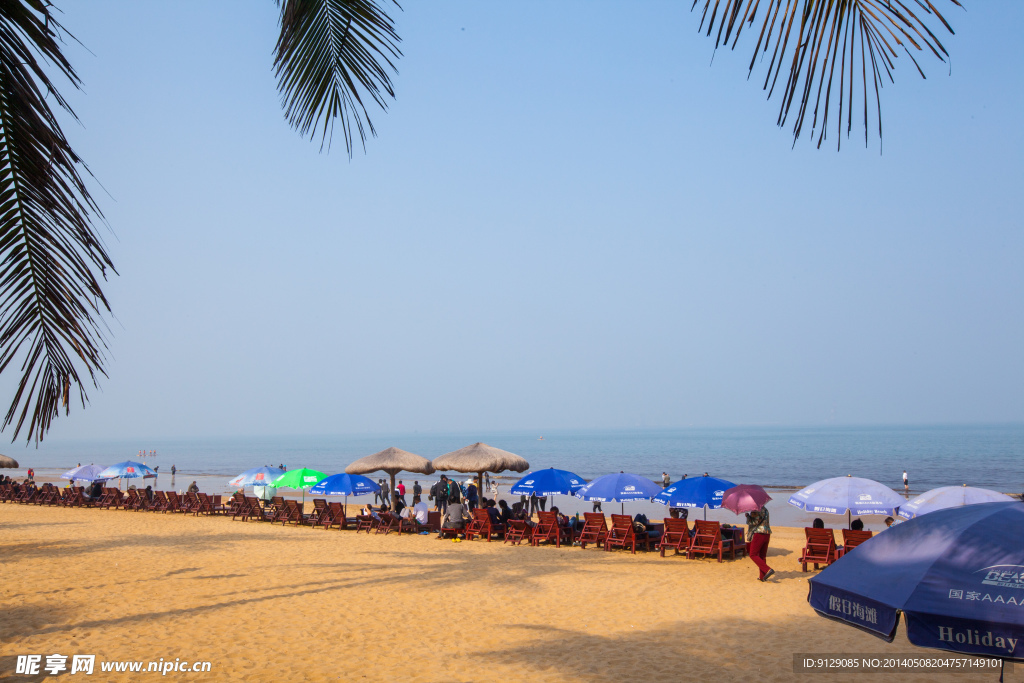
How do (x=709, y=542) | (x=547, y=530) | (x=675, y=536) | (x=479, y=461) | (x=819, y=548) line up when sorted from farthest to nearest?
(x=479, y=461)
(x=547, y=530)
(x=675, y=536)
(x=709, y=542)
(x=819, y=548)

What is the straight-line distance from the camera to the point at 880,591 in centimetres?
310

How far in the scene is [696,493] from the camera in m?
13.9

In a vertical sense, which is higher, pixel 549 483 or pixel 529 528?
pixel 549 483

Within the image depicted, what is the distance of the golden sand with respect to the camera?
685 cm

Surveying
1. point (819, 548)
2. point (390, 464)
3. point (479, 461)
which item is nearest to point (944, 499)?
point (819, 548)

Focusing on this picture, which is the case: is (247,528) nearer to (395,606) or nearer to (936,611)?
(395,606)

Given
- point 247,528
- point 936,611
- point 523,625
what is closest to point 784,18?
point 936,611

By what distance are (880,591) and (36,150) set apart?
3.86 meters

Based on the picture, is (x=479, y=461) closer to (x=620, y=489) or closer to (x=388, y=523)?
(x=388, y=523)

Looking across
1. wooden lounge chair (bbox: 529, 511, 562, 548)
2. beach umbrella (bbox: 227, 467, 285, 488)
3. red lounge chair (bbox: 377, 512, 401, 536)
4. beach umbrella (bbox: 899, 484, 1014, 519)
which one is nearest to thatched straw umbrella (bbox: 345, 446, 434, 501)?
red lounge chair (bbox: 377, 512, 401, 536)

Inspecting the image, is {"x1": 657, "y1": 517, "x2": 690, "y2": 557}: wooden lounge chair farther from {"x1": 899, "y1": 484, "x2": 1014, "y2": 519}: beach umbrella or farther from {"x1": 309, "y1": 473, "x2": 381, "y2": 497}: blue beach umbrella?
{"x1": 309, "y1": 473, "x2": 381, "y2": 497}: blue beach umbrella

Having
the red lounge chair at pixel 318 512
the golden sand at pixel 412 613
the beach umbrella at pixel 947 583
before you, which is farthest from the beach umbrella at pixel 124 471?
the beach umbrella at pixel 947 583

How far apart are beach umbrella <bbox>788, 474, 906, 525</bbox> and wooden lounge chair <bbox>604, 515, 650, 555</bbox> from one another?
317 cm

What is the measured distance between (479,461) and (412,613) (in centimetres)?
899
